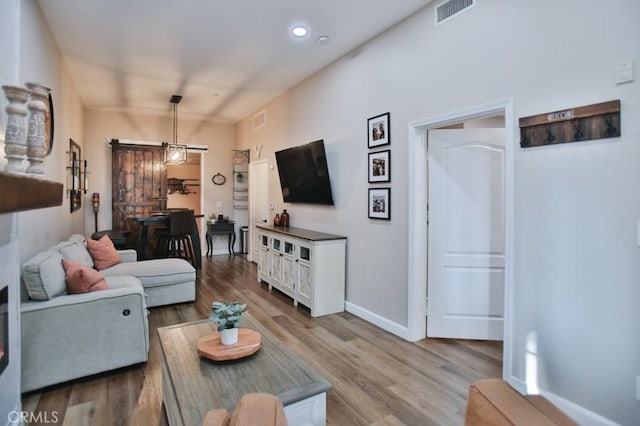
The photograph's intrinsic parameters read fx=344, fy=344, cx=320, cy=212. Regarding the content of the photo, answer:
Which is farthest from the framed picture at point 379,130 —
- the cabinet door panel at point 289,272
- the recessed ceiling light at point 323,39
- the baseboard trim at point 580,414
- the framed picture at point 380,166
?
the baseboard trim at point 580,414

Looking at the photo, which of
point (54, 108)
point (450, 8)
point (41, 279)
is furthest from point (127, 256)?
point (450, 8)

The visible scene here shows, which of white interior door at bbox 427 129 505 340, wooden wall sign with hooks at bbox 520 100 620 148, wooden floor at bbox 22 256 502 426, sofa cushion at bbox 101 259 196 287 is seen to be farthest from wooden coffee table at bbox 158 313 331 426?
sofa cushion at bbox 101 259 196 287

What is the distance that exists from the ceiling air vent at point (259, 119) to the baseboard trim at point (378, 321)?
396cm

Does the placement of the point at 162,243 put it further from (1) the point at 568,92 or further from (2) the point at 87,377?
(1) the point at 568,92

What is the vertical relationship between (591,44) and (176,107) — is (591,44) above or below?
below

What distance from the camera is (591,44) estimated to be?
6.75 ft

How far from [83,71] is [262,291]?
4.03 metres

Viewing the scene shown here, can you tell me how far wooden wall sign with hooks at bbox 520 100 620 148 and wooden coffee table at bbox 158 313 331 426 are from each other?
2.07 meters

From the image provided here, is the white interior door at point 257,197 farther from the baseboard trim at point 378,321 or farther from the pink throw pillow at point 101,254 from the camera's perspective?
the baseboard trim at point 378,321

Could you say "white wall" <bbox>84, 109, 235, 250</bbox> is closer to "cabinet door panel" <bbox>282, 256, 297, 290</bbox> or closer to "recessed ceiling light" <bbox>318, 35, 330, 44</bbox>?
"cabinet door panel" <bbox>282, 256, 297, 290</bbox>

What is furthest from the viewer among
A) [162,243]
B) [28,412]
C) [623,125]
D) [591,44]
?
[162,243]

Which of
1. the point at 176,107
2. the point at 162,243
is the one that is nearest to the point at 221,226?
the point at 162,243

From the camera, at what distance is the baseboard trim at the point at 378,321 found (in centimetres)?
341

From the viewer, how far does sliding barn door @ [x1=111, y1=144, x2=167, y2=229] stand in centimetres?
712
